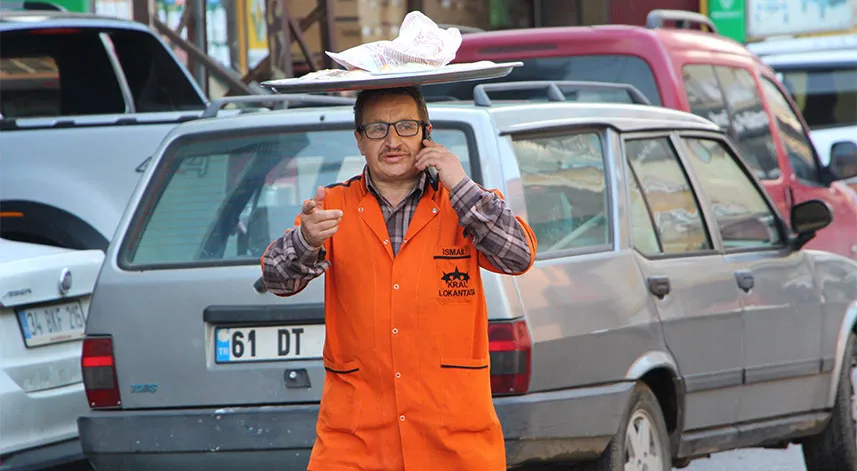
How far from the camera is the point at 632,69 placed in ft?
28.9

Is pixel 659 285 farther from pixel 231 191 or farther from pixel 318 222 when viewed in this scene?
pixel 318 222

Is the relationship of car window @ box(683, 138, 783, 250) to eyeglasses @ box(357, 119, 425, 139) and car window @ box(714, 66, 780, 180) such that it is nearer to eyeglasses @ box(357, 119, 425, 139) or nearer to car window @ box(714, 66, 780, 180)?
car window @ box(714, 66, 780, 180)

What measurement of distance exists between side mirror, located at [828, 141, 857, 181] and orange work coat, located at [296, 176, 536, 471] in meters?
6.13

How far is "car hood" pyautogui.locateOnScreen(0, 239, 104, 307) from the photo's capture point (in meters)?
6.01

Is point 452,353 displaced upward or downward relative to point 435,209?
downward

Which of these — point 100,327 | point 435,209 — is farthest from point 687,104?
point 435,209

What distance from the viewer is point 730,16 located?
76.7 feet

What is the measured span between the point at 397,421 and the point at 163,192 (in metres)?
2.09

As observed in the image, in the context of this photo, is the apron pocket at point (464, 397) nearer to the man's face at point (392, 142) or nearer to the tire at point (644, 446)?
the man's face at point (392, 142)

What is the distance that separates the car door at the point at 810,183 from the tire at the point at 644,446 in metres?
4.16

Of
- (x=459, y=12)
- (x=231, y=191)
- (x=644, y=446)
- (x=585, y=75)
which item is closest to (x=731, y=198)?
(x=644, y=446)

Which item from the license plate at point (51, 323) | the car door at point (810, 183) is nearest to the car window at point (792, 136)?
the car door at point (810, 183)

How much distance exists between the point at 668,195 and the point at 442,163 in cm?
259

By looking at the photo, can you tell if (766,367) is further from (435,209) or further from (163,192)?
(435,209)
